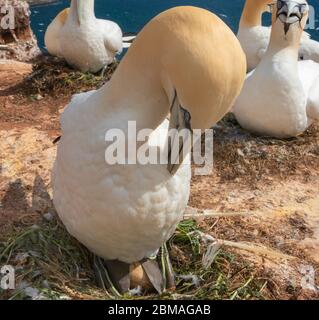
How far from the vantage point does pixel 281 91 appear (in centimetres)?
336

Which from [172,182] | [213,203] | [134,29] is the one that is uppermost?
[172,182]

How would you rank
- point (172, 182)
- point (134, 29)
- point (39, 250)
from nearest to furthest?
point (172, 182) < point (39, 250) < point (134, 29)

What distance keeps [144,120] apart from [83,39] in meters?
3.08

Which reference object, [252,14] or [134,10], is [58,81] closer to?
[252,14]

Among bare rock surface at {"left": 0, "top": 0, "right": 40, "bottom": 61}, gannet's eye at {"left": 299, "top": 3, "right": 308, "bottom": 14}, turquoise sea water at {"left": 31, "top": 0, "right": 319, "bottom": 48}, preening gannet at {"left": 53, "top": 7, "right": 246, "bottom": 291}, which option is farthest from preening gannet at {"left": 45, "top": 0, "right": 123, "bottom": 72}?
turquoise sea water at {"left": 31, "top": 0, "right": 319, "bottom": 48}

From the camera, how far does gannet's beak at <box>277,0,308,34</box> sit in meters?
3.37

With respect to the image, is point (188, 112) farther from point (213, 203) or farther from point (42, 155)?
point (42, 155)

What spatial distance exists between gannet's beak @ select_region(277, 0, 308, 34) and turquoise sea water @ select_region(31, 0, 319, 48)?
292 inches

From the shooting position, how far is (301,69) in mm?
3758

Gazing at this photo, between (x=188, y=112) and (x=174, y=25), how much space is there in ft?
0.75

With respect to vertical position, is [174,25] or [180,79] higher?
[174,25]

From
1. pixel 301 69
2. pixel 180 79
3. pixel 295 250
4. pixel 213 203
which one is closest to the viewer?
pixel 180 79

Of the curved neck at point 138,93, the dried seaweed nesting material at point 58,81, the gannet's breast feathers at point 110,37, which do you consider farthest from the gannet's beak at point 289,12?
the curved neck at point 138,93

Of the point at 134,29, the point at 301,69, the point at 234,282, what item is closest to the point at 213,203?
the point at 234,282
